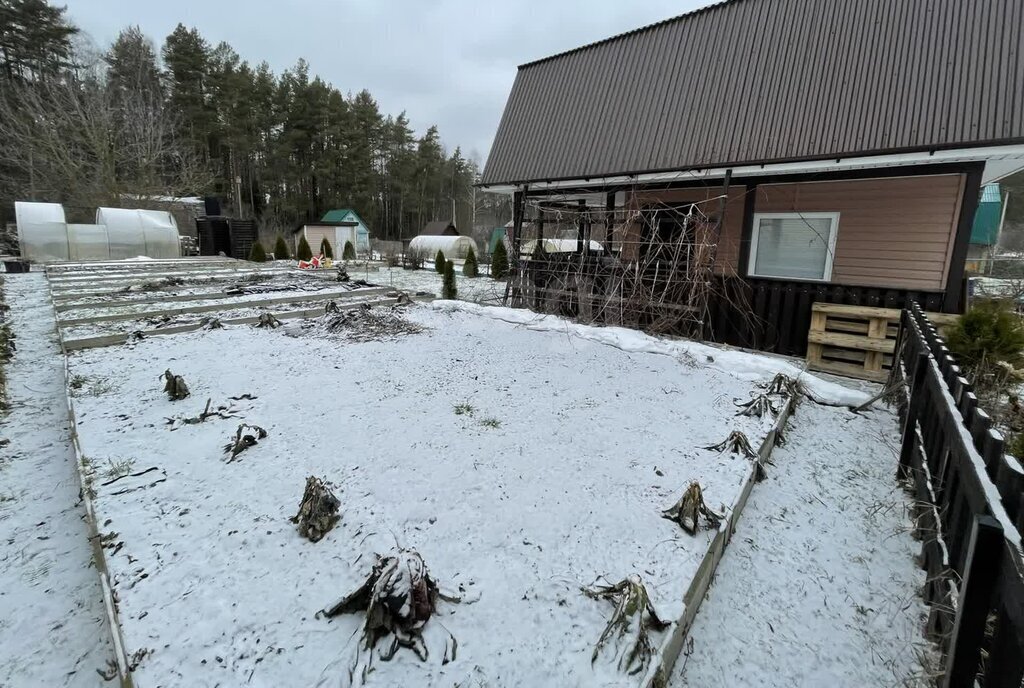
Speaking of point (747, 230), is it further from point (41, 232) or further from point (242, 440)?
point (41, 232)

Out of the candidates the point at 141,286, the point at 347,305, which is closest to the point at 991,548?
the point at 347,305

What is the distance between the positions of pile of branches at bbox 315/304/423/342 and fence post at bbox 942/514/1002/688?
5.13 m

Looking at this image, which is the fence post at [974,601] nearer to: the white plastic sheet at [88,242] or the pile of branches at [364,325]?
the pile of branches at [364,325]

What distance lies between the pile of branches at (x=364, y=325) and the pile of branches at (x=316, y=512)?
3418 millimetres

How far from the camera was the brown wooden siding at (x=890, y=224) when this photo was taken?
5.80 metres

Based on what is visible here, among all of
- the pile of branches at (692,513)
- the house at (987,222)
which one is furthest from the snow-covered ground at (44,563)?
the house at (987,222)

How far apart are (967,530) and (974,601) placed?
0.43 meters

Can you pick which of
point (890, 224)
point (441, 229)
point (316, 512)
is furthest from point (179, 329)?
point (441, 229)

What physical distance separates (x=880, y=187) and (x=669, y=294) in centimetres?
306

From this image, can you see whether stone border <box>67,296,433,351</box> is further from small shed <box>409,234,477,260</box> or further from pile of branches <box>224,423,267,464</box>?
small shed <box>409,234,477,260</box>

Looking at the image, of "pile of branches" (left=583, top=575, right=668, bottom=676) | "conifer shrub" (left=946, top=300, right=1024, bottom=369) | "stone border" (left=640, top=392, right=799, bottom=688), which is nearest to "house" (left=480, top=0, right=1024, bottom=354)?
"conifer shrub" (left=946, top=300, right=1024, bottom=369)

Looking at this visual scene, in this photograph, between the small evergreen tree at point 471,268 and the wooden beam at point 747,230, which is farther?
the small evergreen tree at point 471,268

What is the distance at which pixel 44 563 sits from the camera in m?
2.02

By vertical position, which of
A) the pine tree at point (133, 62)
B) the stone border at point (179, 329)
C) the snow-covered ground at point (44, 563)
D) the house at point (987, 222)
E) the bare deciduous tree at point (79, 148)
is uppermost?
the pine tree at point (133, 62)
